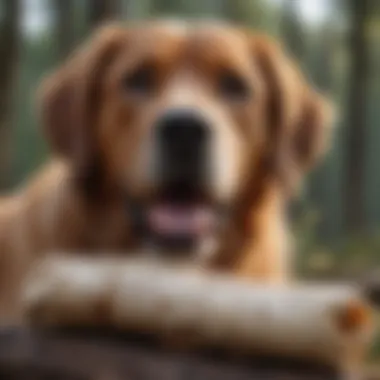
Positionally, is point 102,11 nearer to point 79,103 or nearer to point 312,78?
point 79,103

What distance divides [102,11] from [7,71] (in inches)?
6.1

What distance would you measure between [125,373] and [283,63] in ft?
1.67

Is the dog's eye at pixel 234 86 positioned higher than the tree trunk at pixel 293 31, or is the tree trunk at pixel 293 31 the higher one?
the tree trunk at pixel 293 31

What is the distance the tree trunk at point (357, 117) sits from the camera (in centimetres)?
139

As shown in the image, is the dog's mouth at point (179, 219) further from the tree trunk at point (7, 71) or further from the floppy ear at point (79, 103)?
the tree trunk at point (7, 71)

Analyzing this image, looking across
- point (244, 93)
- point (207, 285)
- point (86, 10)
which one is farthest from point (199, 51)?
point (207, 285)

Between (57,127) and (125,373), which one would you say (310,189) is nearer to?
(57,127)

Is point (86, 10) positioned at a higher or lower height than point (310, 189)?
higher

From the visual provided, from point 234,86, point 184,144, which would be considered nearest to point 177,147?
point 184,144

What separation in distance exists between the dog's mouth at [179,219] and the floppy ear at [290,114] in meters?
0.11

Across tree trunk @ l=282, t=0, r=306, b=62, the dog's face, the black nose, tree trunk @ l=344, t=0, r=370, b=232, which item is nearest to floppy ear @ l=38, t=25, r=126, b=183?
the dog's face

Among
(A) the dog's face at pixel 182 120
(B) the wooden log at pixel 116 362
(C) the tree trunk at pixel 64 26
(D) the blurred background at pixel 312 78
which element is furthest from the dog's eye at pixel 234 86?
(B) the wooden log at pixel 116 362

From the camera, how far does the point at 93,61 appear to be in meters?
1.30

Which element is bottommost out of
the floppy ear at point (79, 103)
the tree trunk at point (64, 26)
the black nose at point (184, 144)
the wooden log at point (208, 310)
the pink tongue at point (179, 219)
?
the wooden log at point (208, 310)
